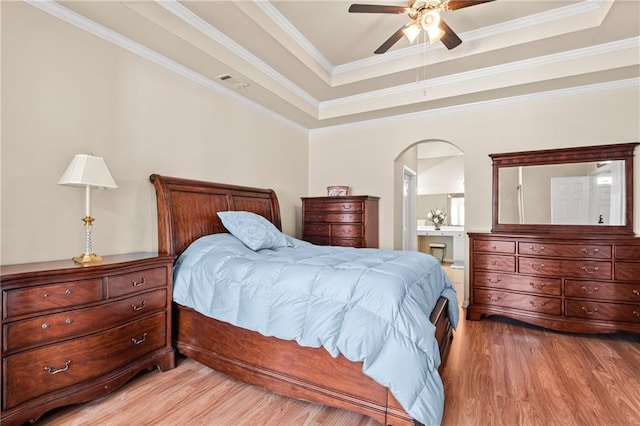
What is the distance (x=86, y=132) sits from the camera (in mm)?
2352

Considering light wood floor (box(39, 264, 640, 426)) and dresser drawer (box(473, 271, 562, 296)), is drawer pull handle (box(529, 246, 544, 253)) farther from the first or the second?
light wood floor (box(39, 264, 640, 426))

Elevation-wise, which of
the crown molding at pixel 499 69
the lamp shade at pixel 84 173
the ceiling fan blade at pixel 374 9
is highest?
the crown molding at pixel 499 69

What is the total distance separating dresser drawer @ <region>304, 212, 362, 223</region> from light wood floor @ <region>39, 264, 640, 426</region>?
6.41ft

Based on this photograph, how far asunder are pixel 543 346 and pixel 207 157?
3.73 meters

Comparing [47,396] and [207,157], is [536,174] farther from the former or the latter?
[47,396]

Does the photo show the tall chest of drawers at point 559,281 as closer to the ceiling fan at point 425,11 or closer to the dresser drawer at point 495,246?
the dresser drawer at point 495,246

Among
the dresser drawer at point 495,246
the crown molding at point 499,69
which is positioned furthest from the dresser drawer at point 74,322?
the crown molding at point 499,69

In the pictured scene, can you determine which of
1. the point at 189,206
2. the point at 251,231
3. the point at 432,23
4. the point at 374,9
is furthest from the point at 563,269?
the point at 189,206

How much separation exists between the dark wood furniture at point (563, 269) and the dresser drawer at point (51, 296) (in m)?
3.59

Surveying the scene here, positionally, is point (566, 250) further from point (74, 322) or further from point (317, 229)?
point (74, 322)

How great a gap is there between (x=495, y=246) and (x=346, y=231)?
1.76 m

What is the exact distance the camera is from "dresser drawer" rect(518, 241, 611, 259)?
3.05 metres

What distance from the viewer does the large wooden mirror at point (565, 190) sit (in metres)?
3.32

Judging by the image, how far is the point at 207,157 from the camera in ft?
10.9
